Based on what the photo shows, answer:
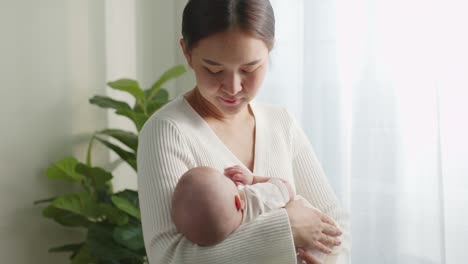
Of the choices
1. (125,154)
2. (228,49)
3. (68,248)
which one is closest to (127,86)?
(125,154)

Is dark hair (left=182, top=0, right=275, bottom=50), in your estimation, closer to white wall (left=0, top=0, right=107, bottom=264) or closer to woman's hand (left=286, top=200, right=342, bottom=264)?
woman's hand (left=286, top=200, right=342, bottom=264)

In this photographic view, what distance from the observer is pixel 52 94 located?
2328 mm

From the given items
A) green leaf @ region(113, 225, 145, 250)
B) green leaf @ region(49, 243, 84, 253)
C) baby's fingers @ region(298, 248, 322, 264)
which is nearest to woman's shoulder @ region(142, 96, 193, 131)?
baby's fingers @ region(298, 248, 322, 264)

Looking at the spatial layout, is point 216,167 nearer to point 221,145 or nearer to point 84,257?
point 221,145

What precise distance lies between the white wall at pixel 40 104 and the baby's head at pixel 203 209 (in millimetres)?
1313

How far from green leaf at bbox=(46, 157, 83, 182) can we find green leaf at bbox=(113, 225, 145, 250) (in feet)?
1.02

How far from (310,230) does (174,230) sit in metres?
0.29

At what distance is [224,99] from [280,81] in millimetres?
1025

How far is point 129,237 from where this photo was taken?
82.9 inches

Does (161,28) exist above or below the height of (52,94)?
above

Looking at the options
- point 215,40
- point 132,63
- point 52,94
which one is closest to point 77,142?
point 52,94

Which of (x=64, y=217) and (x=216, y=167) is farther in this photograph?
(x=64, y=217)

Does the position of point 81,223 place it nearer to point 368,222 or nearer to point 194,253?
point 368,222

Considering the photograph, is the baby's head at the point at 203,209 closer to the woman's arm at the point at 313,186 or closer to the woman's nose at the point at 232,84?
the woman's nose at the point at 232,84
